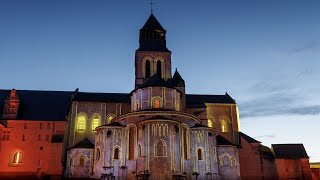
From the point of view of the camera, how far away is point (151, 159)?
1645 inches

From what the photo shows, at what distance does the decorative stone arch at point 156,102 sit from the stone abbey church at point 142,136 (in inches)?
5.8

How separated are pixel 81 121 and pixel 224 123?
25.5 meters

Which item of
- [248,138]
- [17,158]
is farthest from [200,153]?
[17,158]

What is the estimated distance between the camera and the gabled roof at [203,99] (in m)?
58.6

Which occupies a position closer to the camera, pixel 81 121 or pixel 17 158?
pixel 17 158

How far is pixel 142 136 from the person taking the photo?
43812mm

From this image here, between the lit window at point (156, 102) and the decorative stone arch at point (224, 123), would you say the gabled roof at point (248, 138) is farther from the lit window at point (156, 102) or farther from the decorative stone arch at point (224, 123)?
the lit window at point (156, 102)

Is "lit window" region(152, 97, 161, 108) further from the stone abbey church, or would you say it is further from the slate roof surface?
the slate roof surface

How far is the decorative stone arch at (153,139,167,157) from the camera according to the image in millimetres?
42094

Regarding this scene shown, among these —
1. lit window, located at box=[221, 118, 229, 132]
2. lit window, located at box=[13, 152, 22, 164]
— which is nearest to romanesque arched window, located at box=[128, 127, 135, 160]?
lit window, located at box=[13, 152, 22, 164]

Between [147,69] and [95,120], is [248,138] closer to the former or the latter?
[147,69]

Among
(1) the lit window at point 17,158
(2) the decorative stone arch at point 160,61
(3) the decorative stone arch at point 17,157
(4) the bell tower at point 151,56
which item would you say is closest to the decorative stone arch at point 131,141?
(4) the bell tower at point 151,56

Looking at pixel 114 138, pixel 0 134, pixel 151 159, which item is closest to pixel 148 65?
pixel 114 138

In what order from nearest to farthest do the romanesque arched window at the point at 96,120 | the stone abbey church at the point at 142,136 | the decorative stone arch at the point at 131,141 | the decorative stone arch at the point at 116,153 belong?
the stone abbey church at the point at 142,136
the decorative stone arch at the point at 131,141
the decorative stone arch at the point at 116,153
the romanesque arched window at the point at 96,120
